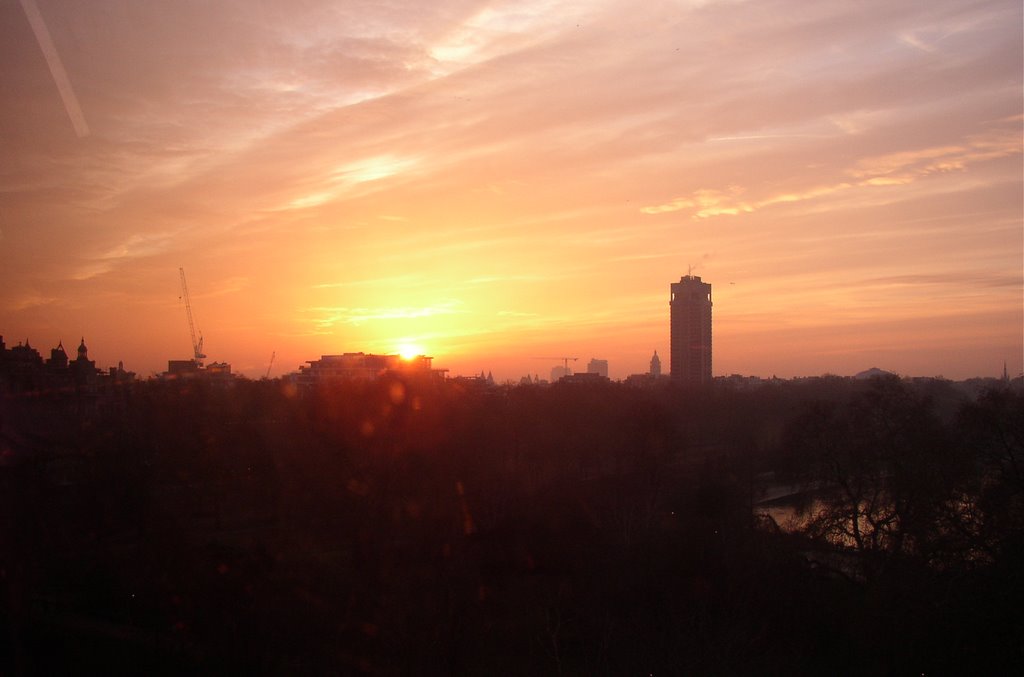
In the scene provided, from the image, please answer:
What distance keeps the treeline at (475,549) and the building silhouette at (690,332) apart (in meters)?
62.5

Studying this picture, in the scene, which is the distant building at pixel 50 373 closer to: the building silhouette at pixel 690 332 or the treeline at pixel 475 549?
the treeline at pixel 475 549

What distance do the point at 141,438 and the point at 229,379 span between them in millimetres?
20994

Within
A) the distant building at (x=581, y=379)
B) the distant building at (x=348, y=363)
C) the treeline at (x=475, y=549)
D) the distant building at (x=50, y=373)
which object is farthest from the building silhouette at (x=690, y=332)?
the distant building at (x=50, y=373)

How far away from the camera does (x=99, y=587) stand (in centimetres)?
948

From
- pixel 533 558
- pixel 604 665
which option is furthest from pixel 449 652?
pixel 533 558

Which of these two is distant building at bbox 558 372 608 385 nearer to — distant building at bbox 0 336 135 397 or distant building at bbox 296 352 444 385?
distant building at bbox 296 352 444 385

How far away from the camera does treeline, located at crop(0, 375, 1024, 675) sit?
8102 millimetres

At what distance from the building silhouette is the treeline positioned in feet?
205

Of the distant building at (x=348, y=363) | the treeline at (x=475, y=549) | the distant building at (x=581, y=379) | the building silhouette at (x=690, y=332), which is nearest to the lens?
the treeline at (x=475, y=549)

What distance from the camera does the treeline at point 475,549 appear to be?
810cm

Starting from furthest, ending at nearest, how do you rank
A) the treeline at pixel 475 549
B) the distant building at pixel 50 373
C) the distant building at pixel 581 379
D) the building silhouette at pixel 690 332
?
the building silhouette at pixel 690 332
the distant building at pixel 581 379
the distant building at pixel 50 373
the treeline at pixel 475 549

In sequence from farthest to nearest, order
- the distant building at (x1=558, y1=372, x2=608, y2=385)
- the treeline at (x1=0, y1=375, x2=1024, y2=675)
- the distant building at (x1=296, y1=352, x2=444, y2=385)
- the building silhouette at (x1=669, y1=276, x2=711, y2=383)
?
1. the building silhouette at (x1=669, y1=276, x2=711, y2=383)
2. the distant building at (x1=296, y1=352, x2=444, y2=385)
3. the distant building at (x1=558, y1=372, x2=608, y2=385)
4. the treeline at (x1=0, y1=375, x2=1024, y2=675)

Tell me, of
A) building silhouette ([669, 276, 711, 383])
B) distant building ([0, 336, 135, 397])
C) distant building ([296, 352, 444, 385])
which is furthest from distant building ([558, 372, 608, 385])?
distant building ([0, 336, 135, 397])

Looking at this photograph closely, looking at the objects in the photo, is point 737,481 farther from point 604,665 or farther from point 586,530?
point 604,665
